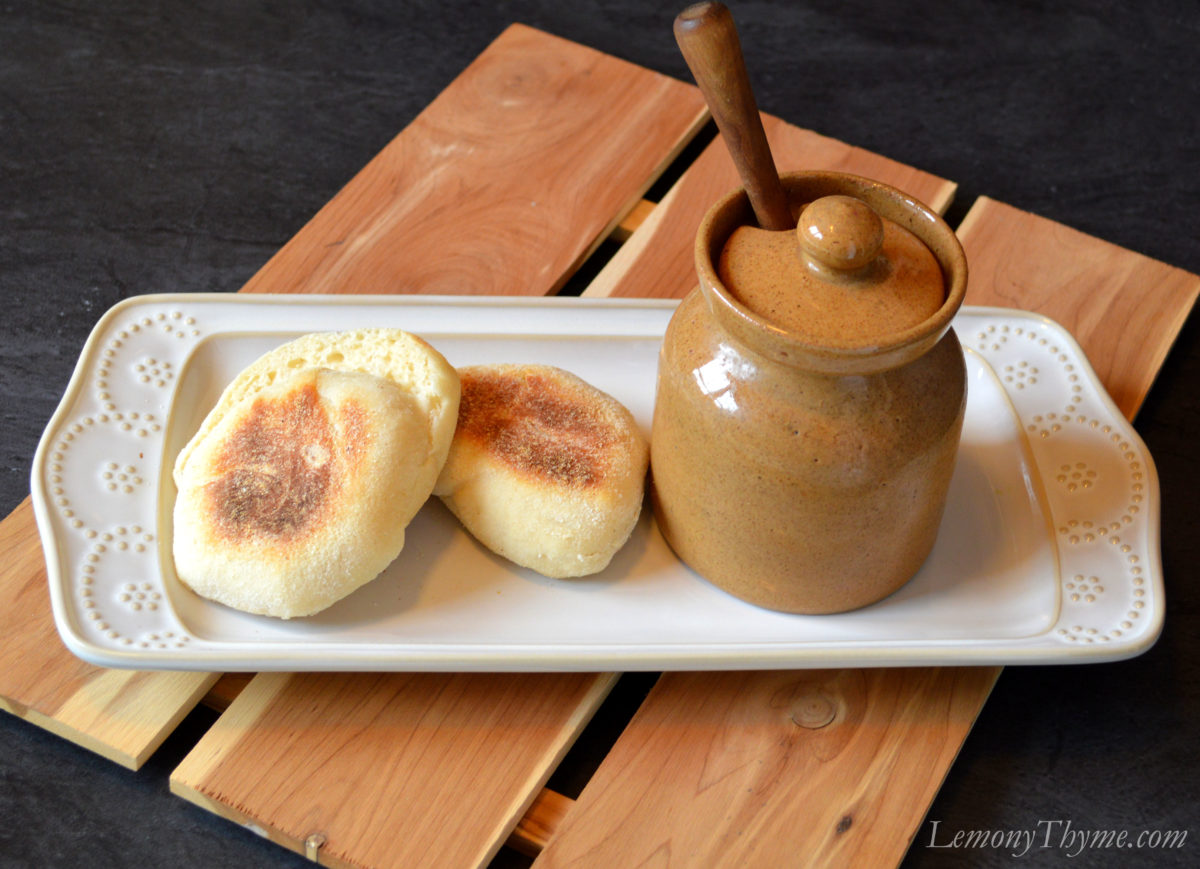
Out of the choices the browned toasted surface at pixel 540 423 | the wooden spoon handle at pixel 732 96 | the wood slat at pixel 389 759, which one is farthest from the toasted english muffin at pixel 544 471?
the wooden spoon handle at pixel 732 96

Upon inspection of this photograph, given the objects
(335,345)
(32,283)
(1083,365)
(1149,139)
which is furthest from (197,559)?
(1149,139)

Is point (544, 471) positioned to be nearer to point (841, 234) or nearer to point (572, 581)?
point (572, 581)

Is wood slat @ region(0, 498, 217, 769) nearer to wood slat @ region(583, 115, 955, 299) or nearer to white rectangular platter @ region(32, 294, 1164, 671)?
white rectangular platter @ region(32, 294, 1164, 671)

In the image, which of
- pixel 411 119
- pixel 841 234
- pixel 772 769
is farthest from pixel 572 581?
pixel 411 119

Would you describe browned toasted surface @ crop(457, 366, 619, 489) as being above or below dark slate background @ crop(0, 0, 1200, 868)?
above

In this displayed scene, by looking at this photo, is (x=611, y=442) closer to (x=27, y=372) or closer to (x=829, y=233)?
(x=829, y=233)

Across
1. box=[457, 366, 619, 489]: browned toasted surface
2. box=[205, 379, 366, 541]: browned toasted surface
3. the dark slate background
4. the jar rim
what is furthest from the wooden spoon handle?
the dark slate background
